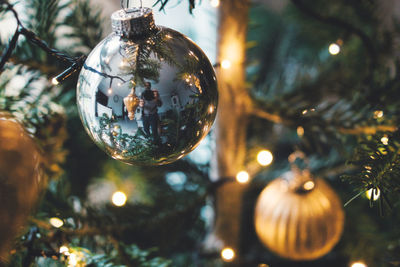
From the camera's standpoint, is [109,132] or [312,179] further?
[312,179]

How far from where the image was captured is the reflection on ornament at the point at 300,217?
61 cm

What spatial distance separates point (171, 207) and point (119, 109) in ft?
1.26

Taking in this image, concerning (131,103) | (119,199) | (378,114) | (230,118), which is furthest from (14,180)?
(378,114)

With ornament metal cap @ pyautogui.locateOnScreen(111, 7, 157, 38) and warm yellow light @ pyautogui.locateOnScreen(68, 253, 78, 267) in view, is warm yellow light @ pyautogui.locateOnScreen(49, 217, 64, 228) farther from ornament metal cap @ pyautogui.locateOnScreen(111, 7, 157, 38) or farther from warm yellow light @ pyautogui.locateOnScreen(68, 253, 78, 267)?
ornament metal cap @ pyautogui.locateOnScreen(111, 7, 157, 38)

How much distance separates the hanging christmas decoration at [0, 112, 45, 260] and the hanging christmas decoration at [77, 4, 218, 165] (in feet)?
0.20

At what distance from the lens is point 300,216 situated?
2.03ft

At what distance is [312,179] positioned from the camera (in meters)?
0.64

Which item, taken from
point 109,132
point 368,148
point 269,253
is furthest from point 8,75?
point 269,253

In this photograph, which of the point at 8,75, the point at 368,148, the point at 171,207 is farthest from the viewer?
the point at 171,207

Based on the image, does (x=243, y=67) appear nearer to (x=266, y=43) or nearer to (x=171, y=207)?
(x=171, y=207)

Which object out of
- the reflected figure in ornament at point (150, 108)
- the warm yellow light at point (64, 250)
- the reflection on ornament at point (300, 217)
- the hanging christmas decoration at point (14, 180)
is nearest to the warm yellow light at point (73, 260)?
the warm yellow light at point (64, 250)

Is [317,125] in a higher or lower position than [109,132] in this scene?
higher

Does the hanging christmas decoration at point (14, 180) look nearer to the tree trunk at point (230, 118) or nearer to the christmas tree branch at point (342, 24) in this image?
the tree trunk at point (230, 118)

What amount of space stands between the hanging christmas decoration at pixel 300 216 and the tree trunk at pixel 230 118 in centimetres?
7
